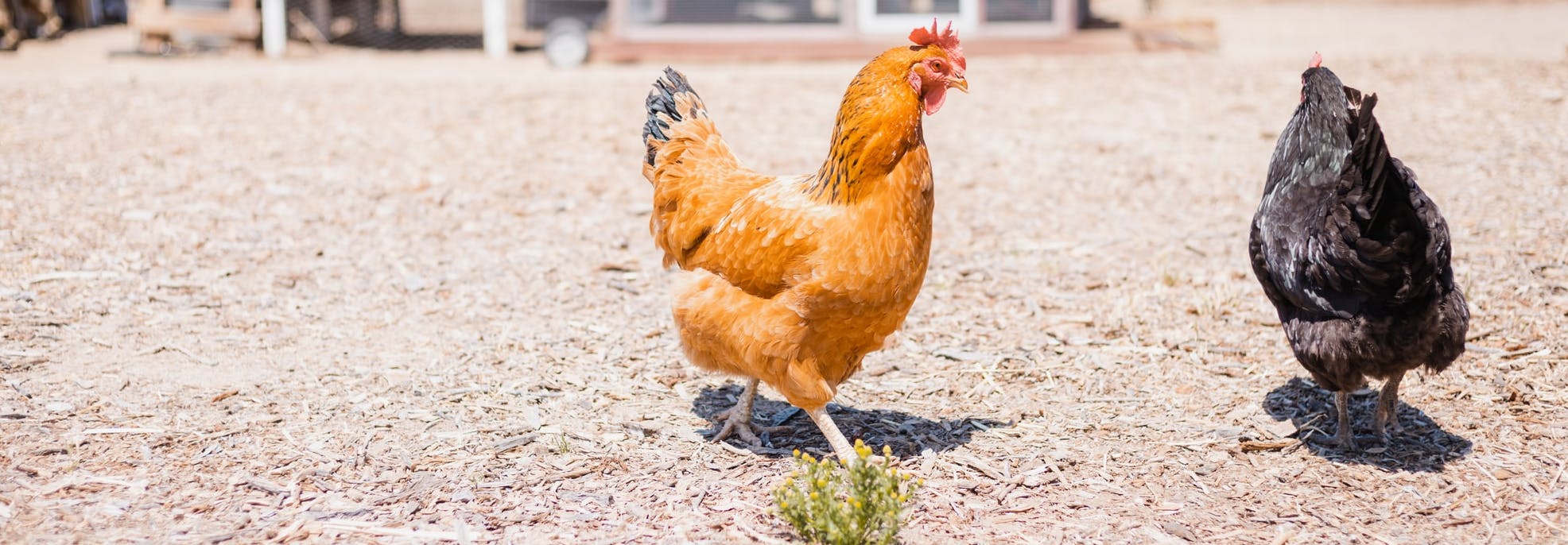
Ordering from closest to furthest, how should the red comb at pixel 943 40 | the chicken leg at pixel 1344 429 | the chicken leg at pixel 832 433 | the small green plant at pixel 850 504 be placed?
the small green plant at pixel 850 504, the red comb at pixel 943 40, the chicken leg at pixel 832 433, the chicken leg at pixel 1344 429

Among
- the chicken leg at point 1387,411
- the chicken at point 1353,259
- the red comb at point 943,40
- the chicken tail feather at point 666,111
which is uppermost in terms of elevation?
the red comb at point 943,40

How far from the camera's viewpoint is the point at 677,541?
11.3 ft

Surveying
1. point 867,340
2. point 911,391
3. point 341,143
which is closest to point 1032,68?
point 341,143

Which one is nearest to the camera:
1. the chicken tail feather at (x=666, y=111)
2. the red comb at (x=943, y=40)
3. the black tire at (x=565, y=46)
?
the red comb at (x=943, y=40)

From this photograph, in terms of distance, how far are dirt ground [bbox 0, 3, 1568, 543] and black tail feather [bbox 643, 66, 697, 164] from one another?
1.08 meters

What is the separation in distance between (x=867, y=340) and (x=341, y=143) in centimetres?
599

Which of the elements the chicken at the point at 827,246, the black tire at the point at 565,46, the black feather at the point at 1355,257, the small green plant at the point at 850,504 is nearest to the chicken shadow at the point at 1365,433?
the black feather at the point at 1355,257

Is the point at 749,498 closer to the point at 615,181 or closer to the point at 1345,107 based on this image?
the point at 1345,107

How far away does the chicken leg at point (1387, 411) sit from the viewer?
4156 mm

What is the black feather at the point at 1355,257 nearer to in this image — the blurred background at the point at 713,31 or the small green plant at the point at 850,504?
the small green plant at the point at 850,504

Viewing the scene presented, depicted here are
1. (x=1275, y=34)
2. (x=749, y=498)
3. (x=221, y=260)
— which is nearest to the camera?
(x=749, y=498)

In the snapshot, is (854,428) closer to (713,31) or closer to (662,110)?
(662,110)

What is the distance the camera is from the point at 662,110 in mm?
4457

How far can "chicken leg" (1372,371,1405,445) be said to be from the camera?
13.6 ft
